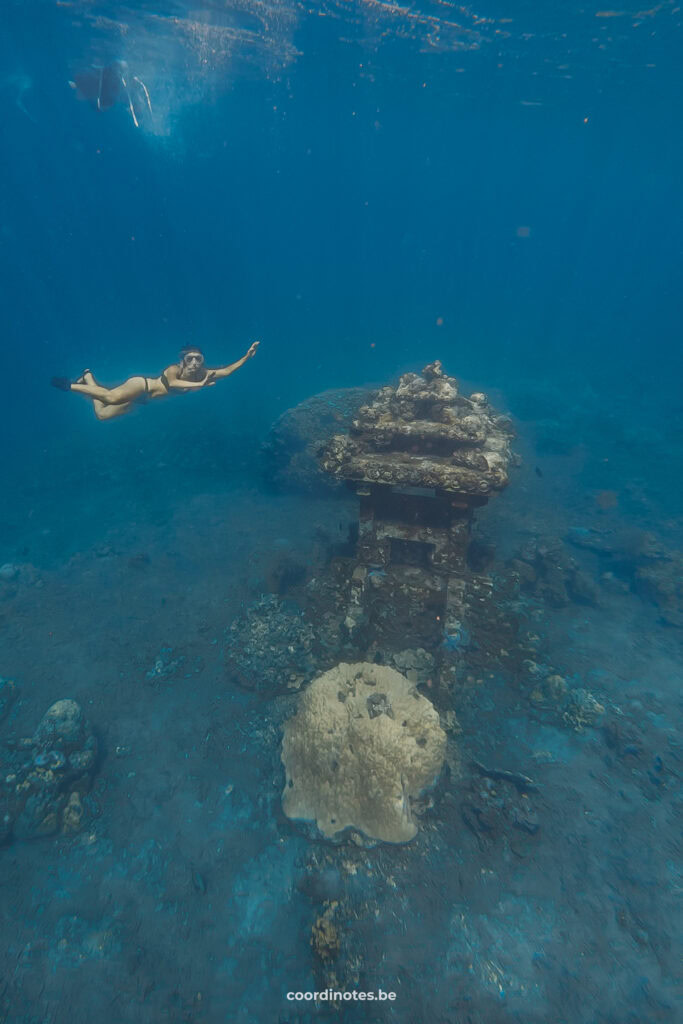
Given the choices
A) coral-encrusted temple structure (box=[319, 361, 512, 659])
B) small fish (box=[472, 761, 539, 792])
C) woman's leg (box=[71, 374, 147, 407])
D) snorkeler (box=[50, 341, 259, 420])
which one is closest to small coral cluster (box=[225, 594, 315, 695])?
coral-encrusted temple structure (box=[319, 361, 512, 659])

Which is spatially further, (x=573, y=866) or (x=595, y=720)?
(x=595, y=720)

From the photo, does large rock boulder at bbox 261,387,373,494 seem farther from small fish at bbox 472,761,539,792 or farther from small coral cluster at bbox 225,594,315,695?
small fish at bbox 472,761,539,792

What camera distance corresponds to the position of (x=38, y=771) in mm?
6074

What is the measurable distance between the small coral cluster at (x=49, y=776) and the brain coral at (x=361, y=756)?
121 inches

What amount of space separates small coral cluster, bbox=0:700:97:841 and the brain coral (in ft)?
10.1

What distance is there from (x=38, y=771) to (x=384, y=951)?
5085 millimetres

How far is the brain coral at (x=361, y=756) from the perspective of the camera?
17.2 feet

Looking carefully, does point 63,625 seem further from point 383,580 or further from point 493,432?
point 493,432

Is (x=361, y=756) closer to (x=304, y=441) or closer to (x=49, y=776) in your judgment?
(x=49, y=776)

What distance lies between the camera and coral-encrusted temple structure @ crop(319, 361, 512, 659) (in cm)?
680

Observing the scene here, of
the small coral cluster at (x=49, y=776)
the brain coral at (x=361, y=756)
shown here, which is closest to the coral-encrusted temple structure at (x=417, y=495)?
the brain coral at (x=361, y=756)

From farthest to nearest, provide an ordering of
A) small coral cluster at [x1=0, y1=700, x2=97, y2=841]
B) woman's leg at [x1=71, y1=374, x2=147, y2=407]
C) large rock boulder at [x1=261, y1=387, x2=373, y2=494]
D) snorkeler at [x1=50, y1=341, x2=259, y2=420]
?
large rock boulder at [x1=261, y1=387, x2=373, y2=494], snorkeler at [x1=50, y1=341, x2=259, y2=420], woman's leg at [x1=71, y1=374, x2=147, y2=407], small coral cluster at [x1=0, y1=700, x2=97, y2=841]

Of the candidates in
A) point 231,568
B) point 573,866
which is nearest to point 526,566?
point 573,866

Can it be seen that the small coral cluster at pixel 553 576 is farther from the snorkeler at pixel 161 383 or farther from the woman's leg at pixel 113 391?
the woman's leg at pixel 113 391
